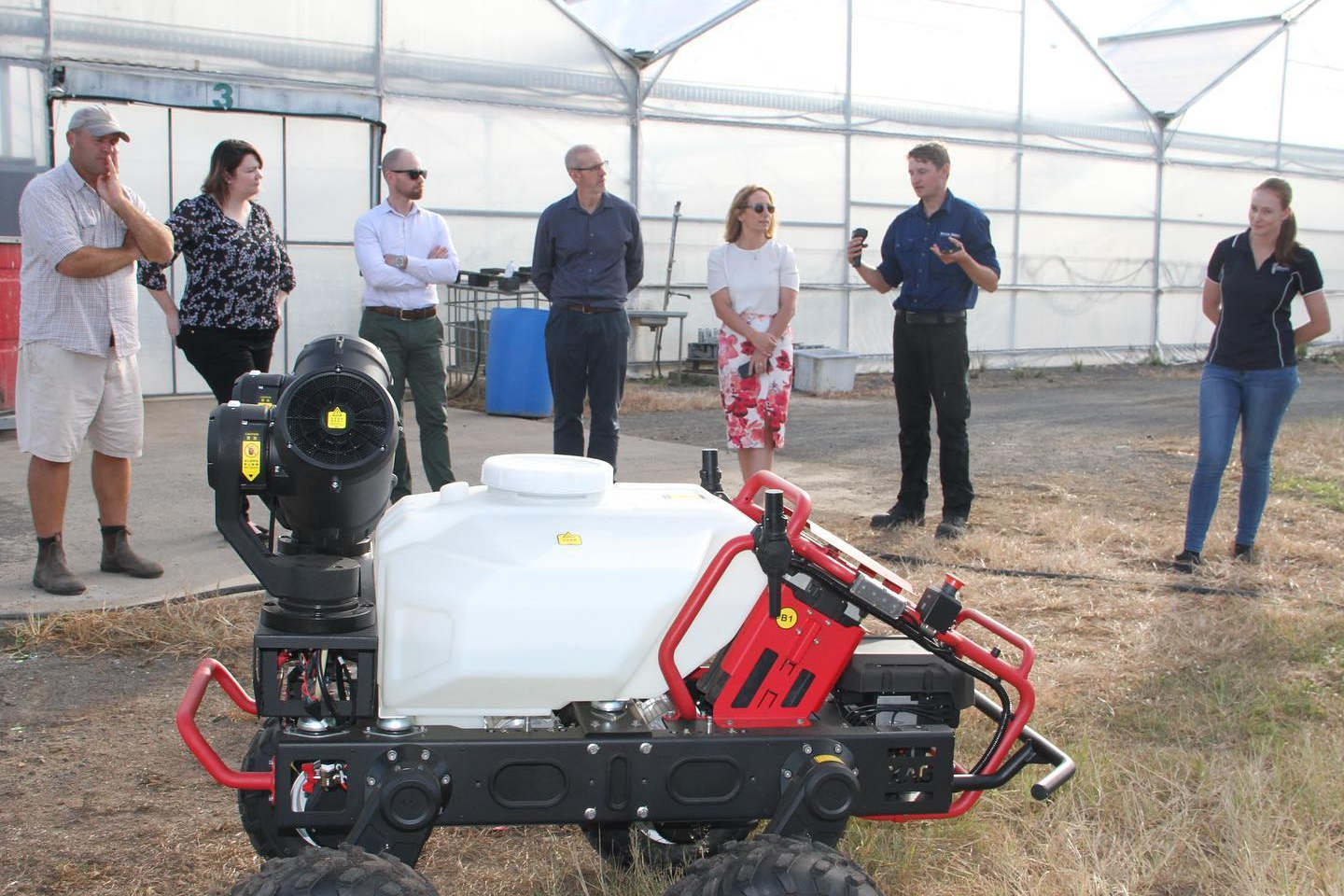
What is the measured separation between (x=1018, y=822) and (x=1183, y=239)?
58.0ft

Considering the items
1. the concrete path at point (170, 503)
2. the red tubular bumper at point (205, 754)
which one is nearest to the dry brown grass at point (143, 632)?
the concrete path at point (170, 503)

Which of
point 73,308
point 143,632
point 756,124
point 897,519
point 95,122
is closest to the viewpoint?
point 143,632

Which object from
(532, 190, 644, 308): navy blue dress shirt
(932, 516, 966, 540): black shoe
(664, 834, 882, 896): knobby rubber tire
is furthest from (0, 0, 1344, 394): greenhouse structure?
(664, 834, 882, 896): knobby rubber tire

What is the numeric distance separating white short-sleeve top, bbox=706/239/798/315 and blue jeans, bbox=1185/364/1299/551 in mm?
1966

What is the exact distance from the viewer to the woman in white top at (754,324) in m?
6.32

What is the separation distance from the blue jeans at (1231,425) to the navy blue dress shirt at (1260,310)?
6cm

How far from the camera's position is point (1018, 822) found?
3.25 m

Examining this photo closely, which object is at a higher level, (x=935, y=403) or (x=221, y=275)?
(x=221, y=275)

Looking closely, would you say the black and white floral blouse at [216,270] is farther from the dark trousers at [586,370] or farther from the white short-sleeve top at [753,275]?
the white short-sleeve top at [753,275]

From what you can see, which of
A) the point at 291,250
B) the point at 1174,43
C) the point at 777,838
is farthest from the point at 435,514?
the point at 1174,43

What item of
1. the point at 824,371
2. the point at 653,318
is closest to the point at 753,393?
the point at 653,318

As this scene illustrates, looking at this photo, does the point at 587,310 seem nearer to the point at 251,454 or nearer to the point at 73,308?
the point at 73,308

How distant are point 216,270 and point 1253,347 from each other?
444 centimetres

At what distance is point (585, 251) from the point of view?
21.2 feet
